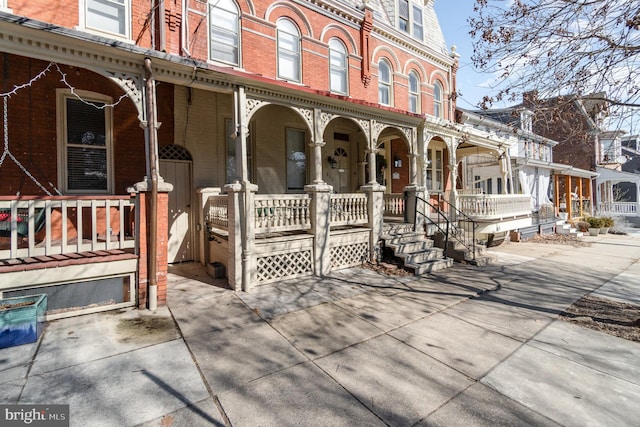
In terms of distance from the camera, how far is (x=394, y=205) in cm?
1034

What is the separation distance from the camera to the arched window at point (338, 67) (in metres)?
10.5

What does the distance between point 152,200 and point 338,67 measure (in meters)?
8.17

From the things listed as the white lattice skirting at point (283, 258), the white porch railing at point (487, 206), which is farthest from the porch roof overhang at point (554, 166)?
the white lattice skirting at point (283, 258)

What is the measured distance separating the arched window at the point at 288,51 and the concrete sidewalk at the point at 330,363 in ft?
22.3

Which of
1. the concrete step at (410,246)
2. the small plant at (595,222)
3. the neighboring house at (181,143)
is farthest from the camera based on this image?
the small plant at (595,222)

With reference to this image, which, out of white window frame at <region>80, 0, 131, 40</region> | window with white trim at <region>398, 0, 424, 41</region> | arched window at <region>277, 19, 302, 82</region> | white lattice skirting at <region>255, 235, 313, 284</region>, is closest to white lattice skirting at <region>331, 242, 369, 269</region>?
white lattice skirting at <region>255, 235, 313, 284</region>

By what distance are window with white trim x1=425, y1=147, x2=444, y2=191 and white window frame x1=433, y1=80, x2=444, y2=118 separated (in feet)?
5.46

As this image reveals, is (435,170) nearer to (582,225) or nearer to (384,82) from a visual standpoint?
(384,82)

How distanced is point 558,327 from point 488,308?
39.9 inches

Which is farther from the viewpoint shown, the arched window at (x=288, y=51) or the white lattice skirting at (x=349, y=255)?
the arched window at (x=288, y=51)

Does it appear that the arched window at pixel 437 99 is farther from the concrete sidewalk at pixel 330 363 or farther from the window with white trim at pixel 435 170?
the concrete sidewalk at pixel 330 363

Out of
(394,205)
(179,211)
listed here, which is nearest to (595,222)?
(394,205)

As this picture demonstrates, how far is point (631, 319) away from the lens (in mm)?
4977

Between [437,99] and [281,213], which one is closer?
[281,213]
